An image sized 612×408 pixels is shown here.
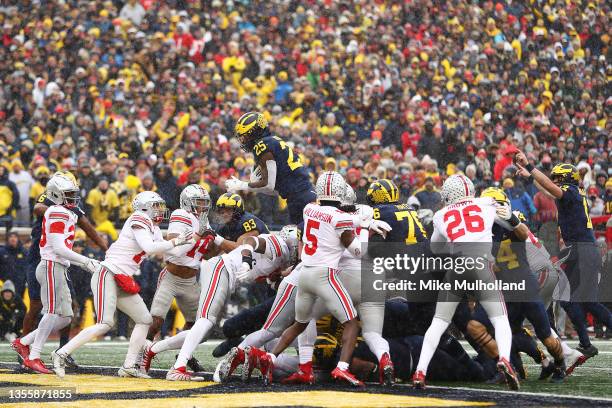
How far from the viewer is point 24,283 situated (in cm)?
1409

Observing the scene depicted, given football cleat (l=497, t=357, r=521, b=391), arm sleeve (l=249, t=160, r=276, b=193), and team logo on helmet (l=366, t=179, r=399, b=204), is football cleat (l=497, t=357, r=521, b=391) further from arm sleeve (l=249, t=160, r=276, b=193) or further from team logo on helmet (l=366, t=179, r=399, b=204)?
arm sleeve (l=249, t=160, r=276, b=193)

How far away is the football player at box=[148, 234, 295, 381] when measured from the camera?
8.59 meters

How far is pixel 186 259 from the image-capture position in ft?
31.1

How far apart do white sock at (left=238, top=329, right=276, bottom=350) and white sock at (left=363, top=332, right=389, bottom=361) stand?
94 centimetres

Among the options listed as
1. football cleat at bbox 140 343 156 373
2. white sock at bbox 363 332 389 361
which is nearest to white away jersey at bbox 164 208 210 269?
football cleat at bbox 140 343 156 373

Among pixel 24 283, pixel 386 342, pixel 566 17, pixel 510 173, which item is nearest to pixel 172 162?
pixel 24 283

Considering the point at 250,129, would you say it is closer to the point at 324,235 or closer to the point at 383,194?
the point at 383,194

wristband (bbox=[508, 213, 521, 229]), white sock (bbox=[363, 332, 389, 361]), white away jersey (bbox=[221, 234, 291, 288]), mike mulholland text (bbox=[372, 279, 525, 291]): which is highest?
wristband (bbox=[508, 213, 521, 229])

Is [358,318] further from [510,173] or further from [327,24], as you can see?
[327,24]

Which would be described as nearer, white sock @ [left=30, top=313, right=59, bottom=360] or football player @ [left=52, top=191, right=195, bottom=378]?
football player @ [left=52, top=191, right=195, bottom=378]

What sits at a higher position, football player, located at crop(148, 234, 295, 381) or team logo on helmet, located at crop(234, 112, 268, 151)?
team logo on helmet, located at crop(234, 112, 268, 151)

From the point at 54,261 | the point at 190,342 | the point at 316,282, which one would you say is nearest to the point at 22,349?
the point at 54,261

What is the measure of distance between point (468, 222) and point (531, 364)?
285 centimetres

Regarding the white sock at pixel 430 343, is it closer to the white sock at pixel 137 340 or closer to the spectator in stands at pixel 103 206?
the white sock at pixel 137 340
